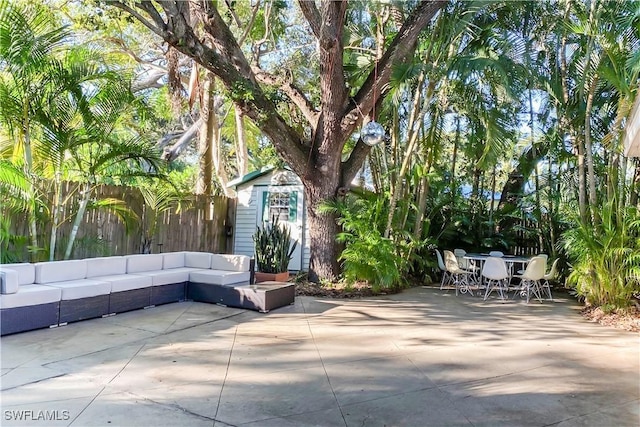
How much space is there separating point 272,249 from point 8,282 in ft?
13.5

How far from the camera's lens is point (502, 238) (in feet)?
31.5

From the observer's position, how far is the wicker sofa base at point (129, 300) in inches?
210

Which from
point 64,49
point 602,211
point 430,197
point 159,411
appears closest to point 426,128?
point 430,197

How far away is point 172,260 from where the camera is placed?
267 inches

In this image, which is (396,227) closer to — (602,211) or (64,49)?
(602,211)

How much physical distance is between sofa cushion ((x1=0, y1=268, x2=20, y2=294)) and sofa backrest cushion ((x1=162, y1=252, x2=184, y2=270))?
2358 mm

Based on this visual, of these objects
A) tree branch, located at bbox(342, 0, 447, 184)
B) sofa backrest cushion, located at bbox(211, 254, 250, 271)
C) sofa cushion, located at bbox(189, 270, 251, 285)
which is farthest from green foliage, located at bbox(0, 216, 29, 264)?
tree branch, located at bbox(342, 0, 447, 184)

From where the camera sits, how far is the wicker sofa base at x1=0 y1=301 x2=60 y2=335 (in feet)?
14.0

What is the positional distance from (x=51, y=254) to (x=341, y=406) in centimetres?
518

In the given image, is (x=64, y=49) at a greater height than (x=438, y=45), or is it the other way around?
(x=438, y=45)

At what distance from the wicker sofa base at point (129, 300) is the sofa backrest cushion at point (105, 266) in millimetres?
453

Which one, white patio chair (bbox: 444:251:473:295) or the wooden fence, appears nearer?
the wooden fence

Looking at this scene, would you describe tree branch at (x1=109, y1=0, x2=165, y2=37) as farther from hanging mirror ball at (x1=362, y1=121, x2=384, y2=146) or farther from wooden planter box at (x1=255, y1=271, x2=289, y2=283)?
wooden planter box at (x1=255, y1=271, x2=289, y2=283)

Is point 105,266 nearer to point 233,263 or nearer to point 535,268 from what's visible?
point 233,263
